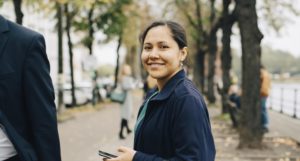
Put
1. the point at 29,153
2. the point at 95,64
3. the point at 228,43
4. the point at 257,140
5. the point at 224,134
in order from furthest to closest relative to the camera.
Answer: the point at 95,64, the point at 228,43, the point at 224,134, the point at 257,140, the point at 29,153

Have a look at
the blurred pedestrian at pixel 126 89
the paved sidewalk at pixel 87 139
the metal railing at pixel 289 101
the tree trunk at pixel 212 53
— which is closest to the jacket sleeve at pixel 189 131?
the paved sidewalk at pixel 87 139

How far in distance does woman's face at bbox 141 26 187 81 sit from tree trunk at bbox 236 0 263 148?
943 centimetres

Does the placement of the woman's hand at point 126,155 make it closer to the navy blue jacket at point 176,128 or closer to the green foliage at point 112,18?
the navy blue jacket at point 176,128

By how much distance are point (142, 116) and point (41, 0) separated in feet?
44.1

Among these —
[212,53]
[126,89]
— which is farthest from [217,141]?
[212,53]

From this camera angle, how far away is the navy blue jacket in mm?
2682

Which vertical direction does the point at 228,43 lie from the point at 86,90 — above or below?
above

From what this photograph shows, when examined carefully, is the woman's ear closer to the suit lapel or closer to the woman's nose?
the woman's nose

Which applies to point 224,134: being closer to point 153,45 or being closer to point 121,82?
point 121,82

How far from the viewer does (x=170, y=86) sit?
2.94 meters

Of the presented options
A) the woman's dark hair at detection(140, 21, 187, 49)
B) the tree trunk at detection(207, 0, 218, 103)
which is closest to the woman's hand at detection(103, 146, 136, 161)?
the woman's dark hair at detection(140, 21, 187, 49)

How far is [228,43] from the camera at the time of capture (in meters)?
19.5

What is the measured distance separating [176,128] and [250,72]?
10.0 m

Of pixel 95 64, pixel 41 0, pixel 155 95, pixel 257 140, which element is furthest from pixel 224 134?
pixel 95 64
